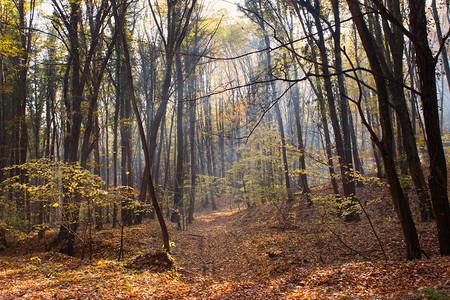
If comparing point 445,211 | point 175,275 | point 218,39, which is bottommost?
point 175,275

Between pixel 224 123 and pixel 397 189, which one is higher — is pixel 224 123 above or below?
above

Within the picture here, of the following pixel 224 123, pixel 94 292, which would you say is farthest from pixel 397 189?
pixel 224 123

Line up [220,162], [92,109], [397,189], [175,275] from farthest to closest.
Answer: [220,162] < [92,109] < [175,275] < [397,189]

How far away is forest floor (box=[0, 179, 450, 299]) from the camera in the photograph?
4055 mm

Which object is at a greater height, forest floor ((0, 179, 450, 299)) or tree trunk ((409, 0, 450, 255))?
tree trunk ((409, 0, 450, 255))

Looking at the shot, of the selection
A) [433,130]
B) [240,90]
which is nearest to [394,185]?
[433,130]

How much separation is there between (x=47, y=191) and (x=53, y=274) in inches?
83.5

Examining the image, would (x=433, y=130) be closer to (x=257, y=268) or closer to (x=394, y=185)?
(x=394, y=185)

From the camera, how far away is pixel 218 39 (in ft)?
63.1

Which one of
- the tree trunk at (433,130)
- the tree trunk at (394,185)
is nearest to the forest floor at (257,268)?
the tree trunk at (394,185)

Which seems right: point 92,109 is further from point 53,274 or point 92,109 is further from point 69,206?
point 53,274

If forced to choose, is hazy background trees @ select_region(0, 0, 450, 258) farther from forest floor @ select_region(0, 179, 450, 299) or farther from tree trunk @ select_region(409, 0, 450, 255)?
forest floor @ select_region(0, 179, 450, 299)

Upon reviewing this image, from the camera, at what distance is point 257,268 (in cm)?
704

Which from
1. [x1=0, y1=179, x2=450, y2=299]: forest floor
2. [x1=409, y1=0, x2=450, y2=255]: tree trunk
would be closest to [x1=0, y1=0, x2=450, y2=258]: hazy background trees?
[x1=409, y1=0, x2=450, y2=255]: tree trunk
